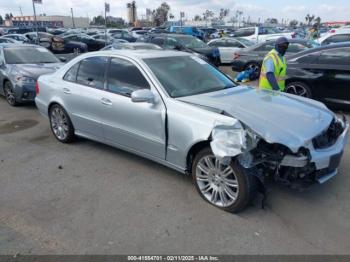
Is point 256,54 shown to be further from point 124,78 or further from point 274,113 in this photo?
point 274,113

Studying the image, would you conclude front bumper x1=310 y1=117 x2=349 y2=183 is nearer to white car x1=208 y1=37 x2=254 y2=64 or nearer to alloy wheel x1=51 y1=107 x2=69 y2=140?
alloy wheel x1=51 y1=107 x2=69 y2=140

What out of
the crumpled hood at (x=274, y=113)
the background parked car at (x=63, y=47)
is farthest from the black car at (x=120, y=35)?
the crumpled hood at (x=274, y=113)

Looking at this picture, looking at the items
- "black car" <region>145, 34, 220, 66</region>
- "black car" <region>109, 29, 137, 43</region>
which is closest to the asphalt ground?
"black car" <region>145, 34, 220, 66</region>

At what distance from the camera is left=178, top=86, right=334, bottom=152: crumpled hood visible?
3.28 meters

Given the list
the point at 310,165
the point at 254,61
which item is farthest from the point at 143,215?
the point at 254,61

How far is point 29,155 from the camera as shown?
522 cm

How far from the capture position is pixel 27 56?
9.11 meters

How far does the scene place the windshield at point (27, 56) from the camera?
8873mm

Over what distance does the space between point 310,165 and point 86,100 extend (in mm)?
3119

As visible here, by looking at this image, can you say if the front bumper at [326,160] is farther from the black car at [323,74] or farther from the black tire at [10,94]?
the black tire at [10,94]

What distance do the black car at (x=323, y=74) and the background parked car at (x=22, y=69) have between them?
19.4 feet

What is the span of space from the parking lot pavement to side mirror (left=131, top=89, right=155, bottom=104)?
1.05 m

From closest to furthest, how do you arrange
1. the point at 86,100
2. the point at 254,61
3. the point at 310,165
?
1. the point at 310,165
2. the point at 86,100
3. the point at 254,61

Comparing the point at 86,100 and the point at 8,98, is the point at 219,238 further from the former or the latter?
the point at 8,98
